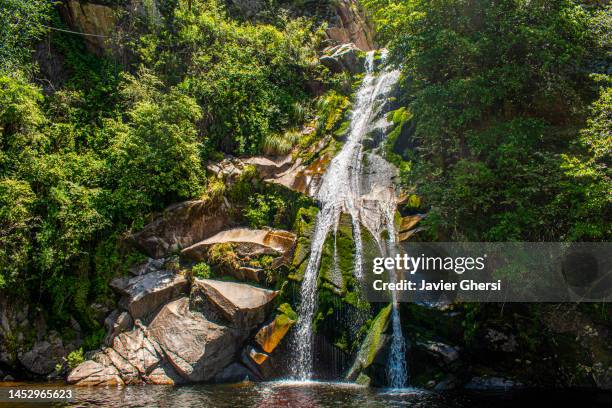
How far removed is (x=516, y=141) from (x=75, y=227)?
47.9ft

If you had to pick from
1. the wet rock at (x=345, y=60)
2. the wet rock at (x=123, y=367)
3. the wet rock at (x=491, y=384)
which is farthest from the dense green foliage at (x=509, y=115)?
the wet rock at (x=123, y=367)

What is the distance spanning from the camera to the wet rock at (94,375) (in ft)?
39.9

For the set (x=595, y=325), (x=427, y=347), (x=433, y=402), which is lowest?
(x=433, y=402)

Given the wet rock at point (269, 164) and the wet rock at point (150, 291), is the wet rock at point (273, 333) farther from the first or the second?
the wet rock at point (269, 164)

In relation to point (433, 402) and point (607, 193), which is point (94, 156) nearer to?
point (433, 402)

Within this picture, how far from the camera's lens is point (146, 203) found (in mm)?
15555

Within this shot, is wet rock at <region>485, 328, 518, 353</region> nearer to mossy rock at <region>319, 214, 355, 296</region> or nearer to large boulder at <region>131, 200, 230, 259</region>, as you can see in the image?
mossy rock at <region>319, 214, 355, 296</region>

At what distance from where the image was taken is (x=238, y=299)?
13250mm

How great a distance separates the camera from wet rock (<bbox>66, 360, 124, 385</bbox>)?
39.9ft

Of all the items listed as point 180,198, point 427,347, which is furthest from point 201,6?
point 427,347

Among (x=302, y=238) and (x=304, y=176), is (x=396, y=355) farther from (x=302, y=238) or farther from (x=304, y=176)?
(x=304, y=176)

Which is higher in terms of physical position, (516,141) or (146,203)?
(516,141)

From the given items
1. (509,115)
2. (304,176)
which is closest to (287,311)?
(304,176)

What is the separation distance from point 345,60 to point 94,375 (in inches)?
746
